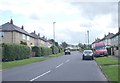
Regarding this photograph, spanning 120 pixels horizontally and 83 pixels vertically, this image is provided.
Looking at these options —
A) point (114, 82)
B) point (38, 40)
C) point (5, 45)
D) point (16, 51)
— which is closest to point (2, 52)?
point (5, 45)

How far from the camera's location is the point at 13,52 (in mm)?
42438

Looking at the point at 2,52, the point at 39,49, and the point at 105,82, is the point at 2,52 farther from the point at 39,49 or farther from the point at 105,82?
the point at 39,49

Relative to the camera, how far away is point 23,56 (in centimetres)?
4988

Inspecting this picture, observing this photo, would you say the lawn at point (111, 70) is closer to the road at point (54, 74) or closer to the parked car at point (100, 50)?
the road at point (54, 74)

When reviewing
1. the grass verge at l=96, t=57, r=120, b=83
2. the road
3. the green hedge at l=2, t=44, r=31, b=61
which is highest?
the green hedge at l=2, t=44, r=31, b=61

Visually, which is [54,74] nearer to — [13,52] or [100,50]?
[13,52]

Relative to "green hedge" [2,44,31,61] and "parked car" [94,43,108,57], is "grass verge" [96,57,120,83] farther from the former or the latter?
"parked car" [94,43,108,57]

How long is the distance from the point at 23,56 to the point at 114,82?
36846 mm

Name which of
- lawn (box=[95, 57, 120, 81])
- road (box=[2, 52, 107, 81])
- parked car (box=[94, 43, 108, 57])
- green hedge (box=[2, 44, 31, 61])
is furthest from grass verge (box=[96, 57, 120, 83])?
parked car (box=[94, 43, 108, 57])

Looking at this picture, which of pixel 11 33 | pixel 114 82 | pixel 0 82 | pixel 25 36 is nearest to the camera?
pixel 114 82

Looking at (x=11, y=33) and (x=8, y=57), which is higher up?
(x=11, y=33)

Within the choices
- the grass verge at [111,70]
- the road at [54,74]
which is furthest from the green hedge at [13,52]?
the grass verge at [111,70]

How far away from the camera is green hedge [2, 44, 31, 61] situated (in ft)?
130

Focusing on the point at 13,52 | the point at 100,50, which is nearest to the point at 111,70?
the point at 13,52
